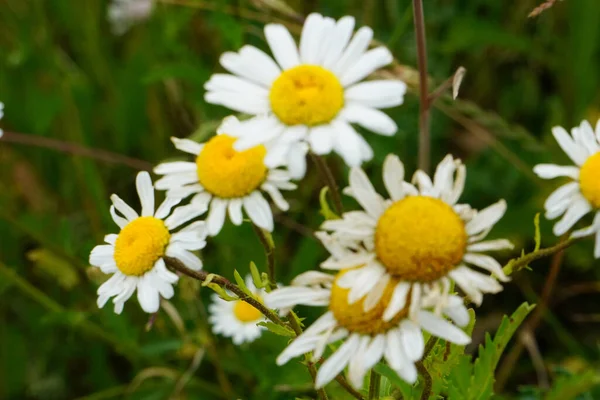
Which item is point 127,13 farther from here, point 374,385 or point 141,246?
point 374,385

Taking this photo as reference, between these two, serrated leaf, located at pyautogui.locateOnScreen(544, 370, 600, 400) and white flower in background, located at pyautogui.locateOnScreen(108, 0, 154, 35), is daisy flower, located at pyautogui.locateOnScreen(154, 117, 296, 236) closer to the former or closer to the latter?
serrated leaf, located at pyautogui.locateOnScreen(544, 370, 600, 400)

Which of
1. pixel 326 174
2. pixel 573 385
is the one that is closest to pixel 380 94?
pixel 326 174

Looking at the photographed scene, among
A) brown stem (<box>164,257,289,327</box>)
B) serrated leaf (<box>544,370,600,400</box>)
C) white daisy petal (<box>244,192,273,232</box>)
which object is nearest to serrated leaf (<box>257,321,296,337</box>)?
brown stem (<box>164,257,289,327</box>)

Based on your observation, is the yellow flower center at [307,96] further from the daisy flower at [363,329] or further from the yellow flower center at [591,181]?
the yellow flower center at [591,181]

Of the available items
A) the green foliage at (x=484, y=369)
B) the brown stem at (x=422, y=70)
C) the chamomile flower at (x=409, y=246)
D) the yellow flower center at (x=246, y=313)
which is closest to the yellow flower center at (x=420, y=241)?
the chamomile flower at (x=409, y=246)

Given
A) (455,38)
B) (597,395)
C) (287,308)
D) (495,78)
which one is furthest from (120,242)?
(495,78)

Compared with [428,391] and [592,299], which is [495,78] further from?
[428,391]
